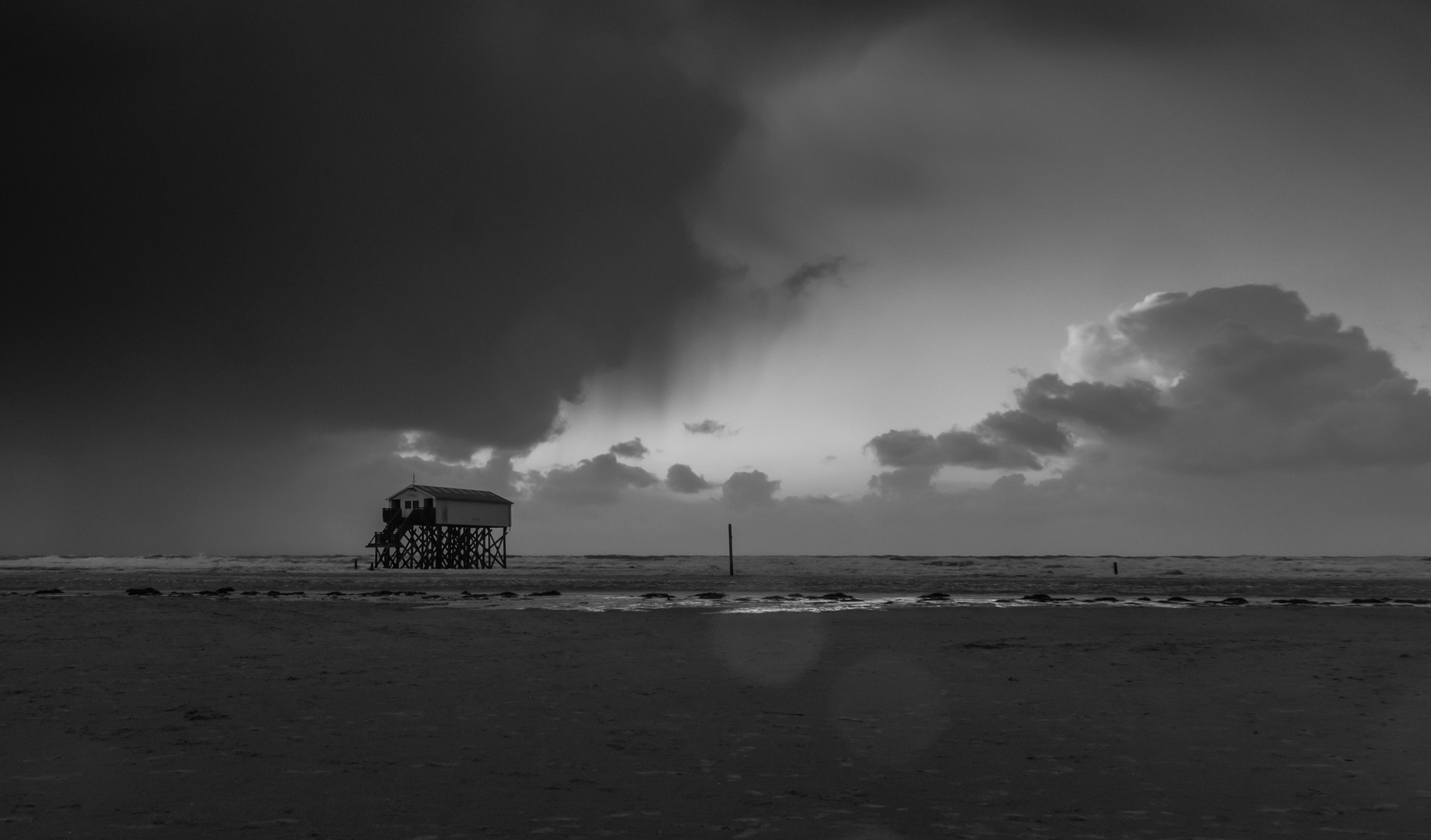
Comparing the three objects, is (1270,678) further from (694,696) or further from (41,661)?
(41,661)

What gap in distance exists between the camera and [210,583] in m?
48.2

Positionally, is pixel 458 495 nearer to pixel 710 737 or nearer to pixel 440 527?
pixel 440 527

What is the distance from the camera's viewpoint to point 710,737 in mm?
8891

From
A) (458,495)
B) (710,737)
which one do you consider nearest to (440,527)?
(458,495)

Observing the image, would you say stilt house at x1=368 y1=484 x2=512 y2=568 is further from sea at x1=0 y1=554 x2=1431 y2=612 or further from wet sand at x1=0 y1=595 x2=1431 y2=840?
wet sand at x1=0 y1=595 x2=1431 y2=840

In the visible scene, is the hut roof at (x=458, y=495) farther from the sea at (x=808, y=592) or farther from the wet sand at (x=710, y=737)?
the wet sand at (x=710, y=737)

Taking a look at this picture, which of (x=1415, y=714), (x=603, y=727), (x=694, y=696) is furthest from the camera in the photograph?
(x=694, y=696)

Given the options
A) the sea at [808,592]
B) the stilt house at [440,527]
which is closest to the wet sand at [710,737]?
the sea at [808,592]

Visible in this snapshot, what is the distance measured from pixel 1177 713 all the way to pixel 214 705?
35.4 feet

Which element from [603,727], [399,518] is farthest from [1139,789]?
[399,518]

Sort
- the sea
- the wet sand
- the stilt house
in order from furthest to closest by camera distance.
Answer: the stilt house < the sea < the wet sand

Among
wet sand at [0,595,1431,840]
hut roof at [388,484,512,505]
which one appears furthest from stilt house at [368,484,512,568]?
wet sand at [0,595,1431,840]

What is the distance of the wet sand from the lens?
6.13m

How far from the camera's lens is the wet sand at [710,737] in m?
6.13
